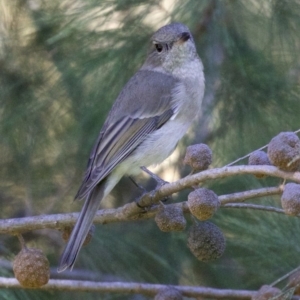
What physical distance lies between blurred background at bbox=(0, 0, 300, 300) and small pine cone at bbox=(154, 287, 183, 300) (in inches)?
15.2

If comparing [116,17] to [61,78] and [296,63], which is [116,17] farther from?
[296,63]

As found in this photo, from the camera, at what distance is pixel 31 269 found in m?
1.56

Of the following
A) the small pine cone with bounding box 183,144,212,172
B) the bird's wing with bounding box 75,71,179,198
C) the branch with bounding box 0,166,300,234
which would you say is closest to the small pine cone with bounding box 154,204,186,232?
the branch with bounding box 0,166,300,234

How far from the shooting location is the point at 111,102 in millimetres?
2291

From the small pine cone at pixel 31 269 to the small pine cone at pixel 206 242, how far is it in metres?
0.35

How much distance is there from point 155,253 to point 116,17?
0.78 metres

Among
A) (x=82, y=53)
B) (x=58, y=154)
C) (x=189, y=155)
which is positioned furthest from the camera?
(x=58, y=154)

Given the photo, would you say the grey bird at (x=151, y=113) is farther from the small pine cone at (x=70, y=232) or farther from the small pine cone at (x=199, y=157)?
the small pine cone at (x=199, y=157)

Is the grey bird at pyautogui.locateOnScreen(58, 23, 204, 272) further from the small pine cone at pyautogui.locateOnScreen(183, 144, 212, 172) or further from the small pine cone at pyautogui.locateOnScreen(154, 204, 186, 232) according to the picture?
the small pine cone at pyautogui.locateOnScreen(183, 144, 212, 172)

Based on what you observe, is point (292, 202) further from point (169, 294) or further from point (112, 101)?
point (112, 101)

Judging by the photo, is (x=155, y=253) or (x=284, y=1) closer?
(x=284, y=1)

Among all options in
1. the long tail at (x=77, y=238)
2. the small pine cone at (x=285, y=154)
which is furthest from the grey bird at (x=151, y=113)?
the small pine cone at (x=285, y=154)

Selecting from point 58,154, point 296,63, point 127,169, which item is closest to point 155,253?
point 127,169

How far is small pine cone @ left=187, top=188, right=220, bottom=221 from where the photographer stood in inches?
55.2
